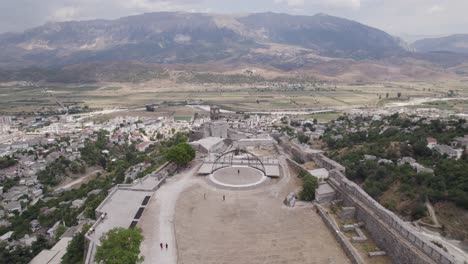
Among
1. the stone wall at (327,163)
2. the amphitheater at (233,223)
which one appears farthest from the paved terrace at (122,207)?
the stone wall at (327,163)

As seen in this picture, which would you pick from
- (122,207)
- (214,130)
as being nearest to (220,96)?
(214,130)

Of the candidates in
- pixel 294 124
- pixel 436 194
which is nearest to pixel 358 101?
pixel 294 124

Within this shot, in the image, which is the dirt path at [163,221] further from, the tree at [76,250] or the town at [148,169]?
the tree at [76,250]

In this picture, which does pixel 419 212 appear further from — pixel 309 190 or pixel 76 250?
pixel 76 250

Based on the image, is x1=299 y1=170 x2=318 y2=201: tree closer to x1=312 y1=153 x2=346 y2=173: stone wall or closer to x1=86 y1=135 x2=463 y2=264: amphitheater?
x1=86 y1=135 x2=463 y2=264: amphitheater

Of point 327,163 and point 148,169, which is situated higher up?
point 327,163

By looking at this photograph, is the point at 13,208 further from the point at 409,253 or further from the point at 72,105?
the point at 72,105
